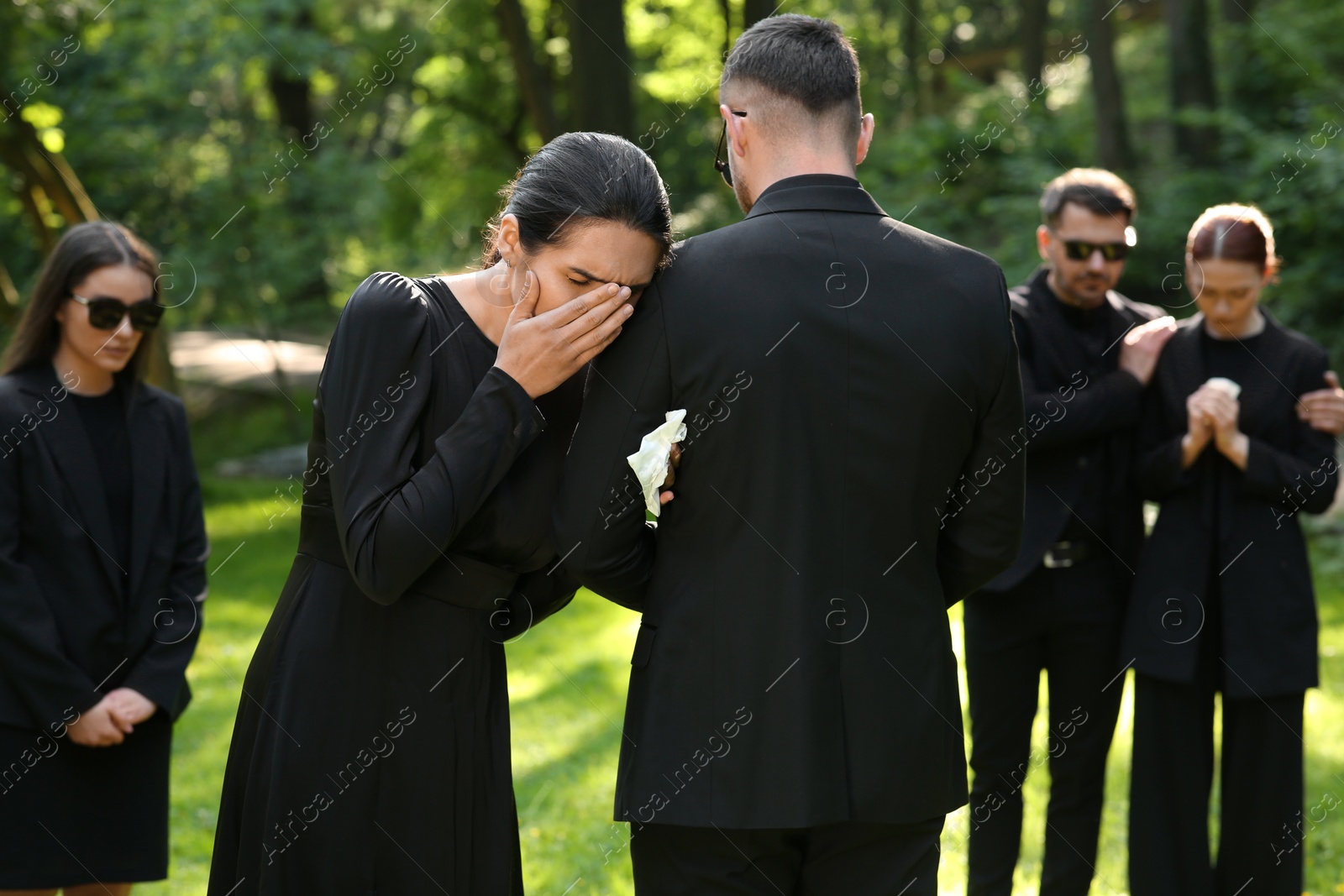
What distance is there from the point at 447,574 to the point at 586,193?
0.83 metres

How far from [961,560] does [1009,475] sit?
0.72 ft

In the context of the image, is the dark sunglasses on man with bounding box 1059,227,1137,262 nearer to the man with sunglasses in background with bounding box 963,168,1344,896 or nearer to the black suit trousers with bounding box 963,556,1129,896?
the man with sunglasses in background with bounding box 963,168,1344,896

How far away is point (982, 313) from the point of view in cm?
248

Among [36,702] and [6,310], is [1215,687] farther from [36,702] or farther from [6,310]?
[6,310]

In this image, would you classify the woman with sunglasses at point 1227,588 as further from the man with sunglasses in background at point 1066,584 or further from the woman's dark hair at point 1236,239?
the man with sunglasses in background at point 1066,584

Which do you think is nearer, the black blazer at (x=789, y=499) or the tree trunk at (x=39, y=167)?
the black blazer at (x=789, y=499)

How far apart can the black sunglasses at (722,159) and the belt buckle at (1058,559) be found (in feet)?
6.83

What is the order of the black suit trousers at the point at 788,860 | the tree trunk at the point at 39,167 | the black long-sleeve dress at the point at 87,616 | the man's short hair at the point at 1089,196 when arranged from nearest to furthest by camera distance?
the black suit trousers at the point at 788,860 < the black long-sleeve dress at the point at 87,616 < the man's short hair at the point at 1089,196 < the tree trunk at the point at 39,167

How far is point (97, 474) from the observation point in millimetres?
3607

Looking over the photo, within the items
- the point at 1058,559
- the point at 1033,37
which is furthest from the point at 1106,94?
the point at 1058,559

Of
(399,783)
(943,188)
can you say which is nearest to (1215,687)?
(399,783)

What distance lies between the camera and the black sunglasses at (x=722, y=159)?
8.34 ft

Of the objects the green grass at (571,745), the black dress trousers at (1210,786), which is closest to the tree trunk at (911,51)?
the green grass at (571,745)

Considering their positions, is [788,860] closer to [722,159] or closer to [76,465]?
[722,159]
